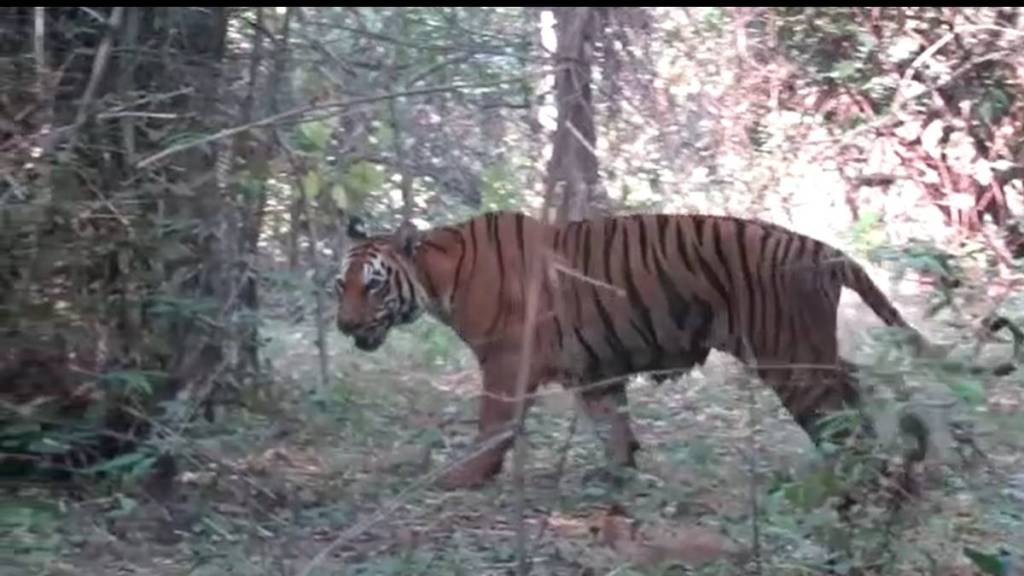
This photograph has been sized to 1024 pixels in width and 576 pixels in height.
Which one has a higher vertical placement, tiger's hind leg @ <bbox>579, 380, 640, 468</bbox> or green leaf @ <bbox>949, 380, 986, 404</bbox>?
green leaf @ <bbox>949, 380, 986, 404</bbox>

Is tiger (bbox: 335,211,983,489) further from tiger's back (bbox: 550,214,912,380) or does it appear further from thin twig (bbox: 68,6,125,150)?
thin twig (bbox: 68,6,125,150)

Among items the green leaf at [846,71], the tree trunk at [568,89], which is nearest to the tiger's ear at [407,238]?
the tree trunk at [568,89]

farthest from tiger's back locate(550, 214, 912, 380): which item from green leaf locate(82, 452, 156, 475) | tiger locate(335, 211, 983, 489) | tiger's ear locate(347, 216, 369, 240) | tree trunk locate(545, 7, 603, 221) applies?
tree trunk locate(545, 7, 603, 221)

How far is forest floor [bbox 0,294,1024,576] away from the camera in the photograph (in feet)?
13.6

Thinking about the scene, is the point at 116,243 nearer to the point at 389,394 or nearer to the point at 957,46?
the point at 389,394

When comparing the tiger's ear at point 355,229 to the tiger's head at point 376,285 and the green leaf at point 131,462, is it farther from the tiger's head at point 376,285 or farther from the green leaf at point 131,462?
the green leaf at point 131,462

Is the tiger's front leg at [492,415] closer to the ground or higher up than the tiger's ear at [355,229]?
closer to the ground

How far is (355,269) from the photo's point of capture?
5992mm

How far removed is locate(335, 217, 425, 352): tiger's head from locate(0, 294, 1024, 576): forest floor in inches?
11.1

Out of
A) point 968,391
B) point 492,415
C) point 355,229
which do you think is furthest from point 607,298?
point 968,391

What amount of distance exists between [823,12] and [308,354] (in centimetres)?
385

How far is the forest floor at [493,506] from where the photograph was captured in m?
4.16

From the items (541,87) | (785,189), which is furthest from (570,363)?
(785,189)

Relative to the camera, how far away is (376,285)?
5.98 m
